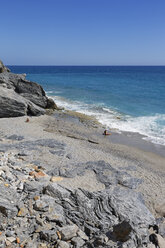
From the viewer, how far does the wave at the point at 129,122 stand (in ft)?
81.5

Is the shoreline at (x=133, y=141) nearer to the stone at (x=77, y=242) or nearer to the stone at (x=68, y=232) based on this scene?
the stone at (x=68, y=232)

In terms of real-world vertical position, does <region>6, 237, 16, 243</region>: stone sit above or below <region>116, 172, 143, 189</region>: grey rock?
above

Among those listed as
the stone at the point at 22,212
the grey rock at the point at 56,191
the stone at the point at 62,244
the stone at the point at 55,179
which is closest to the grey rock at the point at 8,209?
the stone at the point at 22,212

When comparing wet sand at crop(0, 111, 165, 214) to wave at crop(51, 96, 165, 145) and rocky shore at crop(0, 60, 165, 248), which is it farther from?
wave at crop(51, 96, 165, 145)

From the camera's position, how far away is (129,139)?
76.2 ft

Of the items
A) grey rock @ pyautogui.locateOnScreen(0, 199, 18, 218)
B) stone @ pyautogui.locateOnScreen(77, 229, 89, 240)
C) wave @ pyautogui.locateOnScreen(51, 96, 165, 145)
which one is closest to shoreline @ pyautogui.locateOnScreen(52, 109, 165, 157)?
wave @ pyautogui.locateOnScreen(51, 96, 165, 145)

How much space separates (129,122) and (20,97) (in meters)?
14.2

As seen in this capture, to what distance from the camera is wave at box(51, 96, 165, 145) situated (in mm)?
24828

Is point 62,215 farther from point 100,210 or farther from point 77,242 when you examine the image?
point 100,210

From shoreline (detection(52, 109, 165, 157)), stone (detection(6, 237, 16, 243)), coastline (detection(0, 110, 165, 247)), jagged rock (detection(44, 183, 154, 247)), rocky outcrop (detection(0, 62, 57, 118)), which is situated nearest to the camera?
stone (detection(6, 237, 16, 243))

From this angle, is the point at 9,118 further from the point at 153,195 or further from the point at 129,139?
the point at 153,195

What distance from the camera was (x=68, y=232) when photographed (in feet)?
26.9

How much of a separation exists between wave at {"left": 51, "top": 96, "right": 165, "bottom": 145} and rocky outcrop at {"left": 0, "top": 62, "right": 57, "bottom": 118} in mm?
6889

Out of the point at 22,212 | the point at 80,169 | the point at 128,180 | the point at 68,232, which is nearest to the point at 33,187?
the point at 22,212
